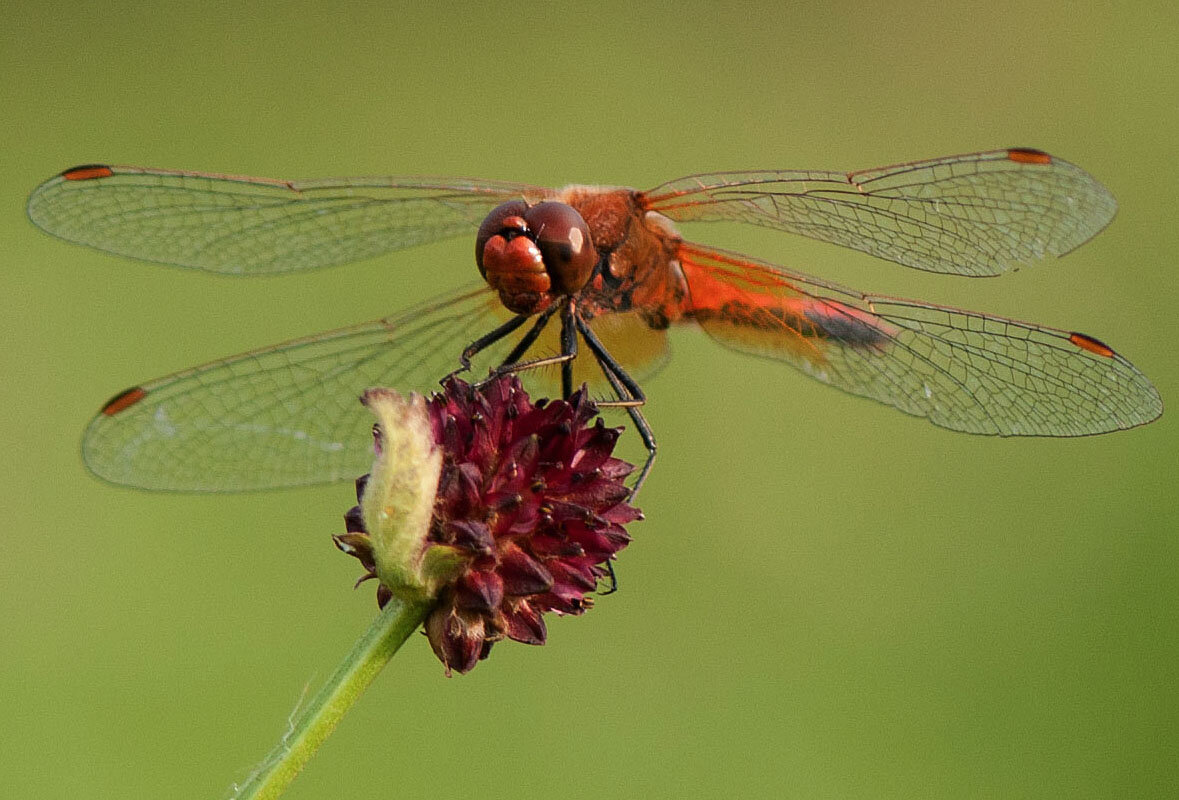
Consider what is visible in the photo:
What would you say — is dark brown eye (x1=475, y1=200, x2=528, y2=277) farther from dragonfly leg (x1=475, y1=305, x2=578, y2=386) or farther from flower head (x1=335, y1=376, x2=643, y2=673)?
flower head (x1=335, y1=376, x2=643, y2=673)

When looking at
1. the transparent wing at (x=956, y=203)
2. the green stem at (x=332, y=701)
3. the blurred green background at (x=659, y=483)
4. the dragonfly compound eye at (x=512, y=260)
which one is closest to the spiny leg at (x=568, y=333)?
the dragonfly compound eye at (x=512, y=260)

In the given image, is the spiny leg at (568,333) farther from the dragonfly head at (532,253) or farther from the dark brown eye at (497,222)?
the dark brown eye at (497,222)

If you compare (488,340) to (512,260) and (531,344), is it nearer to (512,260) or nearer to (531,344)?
(531,344)

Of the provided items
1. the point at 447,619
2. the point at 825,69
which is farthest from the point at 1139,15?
the point at 447,619

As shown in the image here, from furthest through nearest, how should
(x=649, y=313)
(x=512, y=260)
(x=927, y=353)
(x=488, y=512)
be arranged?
(x=649, y=313) → (x=927, y=353) → (x=512, y=260) → (x=488, y=512)


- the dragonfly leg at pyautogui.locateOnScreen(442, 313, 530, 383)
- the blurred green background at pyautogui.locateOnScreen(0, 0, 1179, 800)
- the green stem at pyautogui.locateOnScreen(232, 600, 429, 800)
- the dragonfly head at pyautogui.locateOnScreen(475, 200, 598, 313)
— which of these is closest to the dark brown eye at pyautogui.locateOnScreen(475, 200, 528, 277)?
the dragonfly head at pyautogui.locateOnScreen(475, 200, 598, 313)

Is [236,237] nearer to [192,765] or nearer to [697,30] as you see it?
[192,765]

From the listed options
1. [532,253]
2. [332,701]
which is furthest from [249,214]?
[332,701]
